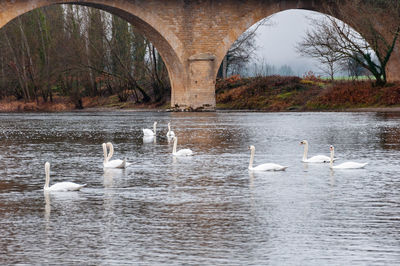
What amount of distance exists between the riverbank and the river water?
23.0 metres

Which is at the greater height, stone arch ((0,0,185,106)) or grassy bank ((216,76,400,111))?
stone arch ((0,0,185,106))

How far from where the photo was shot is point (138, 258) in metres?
6.44

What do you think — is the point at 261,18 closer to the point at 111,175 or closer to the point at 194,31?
the point at 194,31

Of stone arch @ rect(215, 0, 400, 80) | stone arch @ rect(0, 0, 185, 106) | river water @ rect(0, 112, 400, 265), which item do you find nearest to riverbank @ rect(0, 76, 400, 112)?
stone arch @ rect(215, 0, 400, 80)

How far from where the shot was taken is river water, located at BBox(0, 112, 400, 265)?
661cm

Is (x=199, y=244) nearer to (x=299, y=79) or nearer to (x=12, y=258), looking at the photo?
(x=12, y=258)

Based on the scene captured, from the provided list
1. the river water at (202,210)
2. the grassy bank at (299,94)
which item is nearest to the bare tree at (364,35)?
the grassy bank at (299,94)

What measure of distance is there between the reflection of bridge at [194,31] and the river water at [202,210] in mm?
24204

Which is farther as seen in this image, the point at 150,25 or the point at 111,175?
the point at 150,25

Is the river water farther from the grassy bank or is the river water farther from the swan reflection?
the grassy bank

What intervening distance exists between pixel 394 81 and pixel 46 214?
35.0 m

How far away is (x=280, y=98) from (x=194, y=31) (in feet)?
23.6

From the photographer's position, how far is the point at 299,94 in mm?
43500

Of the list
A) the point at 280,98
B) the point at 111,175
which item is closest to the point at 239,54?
the point at 280,98
